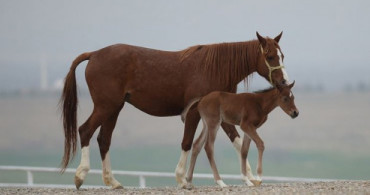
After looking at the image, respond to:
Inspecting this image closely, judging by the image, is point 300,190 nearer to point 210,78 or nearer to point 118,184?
point 210,78

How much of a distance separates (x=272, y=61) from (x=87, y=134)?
3.03 metres

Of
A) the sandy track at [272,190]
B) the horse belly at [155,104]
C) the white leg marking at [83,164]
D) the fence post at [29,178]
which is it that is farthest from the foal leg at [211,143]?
the fence post at [29,178]

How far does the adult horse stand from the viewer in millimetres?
11625

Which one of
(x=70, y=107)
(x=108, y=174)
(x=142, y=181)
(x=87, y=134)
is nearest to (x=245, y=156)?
(x=108, y=174)

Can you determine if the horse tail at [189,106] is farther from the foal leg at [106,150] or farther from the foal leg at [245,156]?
the foal leg at [106,150]

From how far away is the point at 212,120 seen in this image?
11086 millimetres

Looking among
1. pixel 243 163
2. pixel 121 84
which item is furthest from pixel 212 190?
pixel 121 84

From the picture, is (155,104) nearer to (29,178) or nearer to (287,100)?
(287,100)

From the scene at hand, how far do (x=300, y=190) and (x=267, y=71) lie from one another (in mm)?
1902

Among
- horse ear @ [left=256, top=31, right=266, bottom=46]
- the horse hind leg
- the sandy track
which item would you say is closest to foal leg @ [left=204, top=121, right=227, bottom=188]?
the sandy track

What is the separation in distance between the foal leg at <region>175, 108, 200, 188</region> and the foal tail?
2002 millimetres

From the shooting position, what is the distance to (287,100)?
10.9 m

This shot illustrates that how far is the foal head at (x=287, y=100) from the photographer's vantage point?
35.6 ft

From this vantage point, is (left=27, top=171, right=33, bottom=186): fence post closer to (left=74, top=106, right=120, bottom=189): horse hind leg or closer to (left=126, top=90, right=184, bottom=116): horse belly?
(left=74, top=106, right=120, bottom=189): horse hind leg
